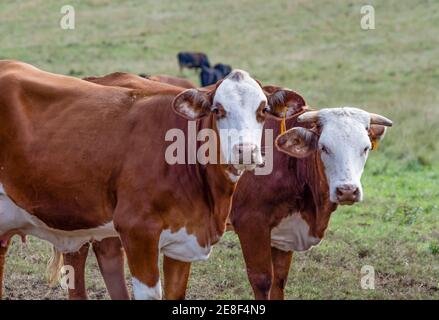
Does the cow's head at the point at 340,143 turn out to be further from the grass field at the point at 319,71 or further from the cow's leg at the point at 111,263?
the grass field at the point at 319,71

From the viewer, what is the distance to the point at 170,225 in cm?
697

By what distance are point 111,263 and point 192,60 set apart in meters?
26.6

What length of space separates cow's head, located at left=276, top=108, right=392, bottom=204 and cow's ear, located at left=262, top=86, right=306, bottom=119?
32 cm

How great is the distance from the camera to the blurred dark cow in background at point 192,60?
1358 inches

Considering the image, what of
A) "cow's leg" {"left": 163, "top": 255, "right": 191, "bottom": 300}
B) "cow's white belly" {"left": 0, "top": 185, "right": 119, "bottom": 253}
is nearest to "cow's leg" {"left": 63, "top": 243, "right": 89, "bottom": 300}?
"cow's white belly" {"left": 0, "top": 185, "right": 119, "bottom": 253}

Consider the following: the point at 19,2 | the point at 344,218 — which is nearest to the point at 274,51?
the point at 19,2

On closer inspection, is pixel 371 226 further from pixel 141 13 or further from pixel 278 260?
pixel 141 13

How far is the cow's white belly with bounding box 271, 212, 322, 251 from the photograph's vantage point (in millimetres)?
8383

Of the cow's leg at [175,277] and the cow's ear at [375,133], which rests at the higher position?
the cow's ear at [375,133]

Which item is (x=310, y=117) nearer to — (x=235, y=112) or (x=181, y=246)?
(x=235, y=112)

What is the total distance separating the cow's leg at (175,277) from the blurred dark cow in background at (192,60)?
2701 cm

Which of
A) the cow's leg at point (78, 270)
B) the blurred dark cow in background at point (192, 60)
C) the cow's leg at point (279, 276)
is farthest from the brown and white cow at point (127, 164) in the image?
the blurred dark cow in background at point (192, 60)

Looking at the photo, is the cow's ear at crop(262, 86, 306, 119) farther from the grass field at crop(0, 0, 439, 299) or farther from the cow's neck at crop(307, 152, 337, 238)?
the grass field at crop(0, 0, 439, 299)
